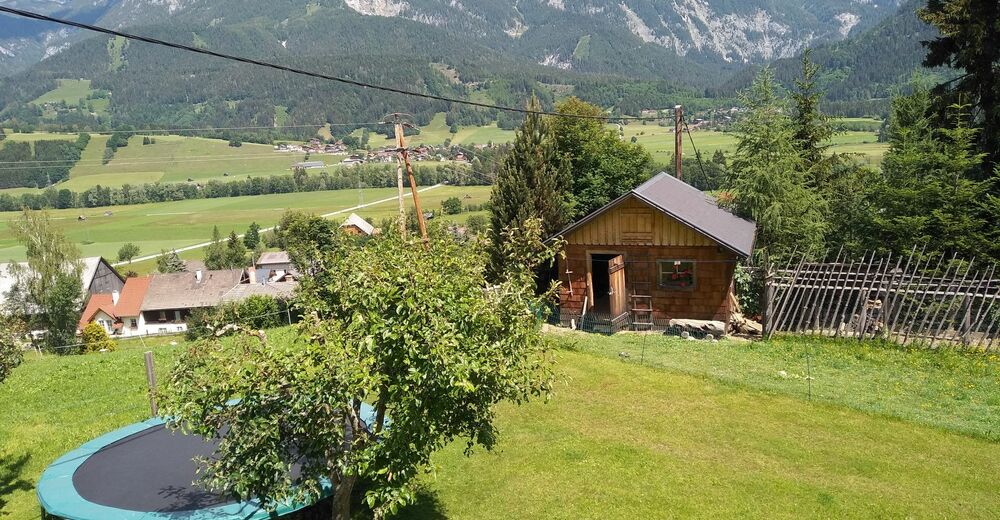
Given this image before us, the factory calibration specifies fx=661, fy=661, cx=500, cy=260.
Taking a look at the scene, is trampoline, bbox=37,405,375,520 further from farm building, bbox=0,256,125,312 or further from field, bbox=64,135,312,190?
field, bbox=64,135,312,190

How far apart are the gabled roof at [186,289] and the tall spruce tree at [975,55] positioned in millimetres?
65622

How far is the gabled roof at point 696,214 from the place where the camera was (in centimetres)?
2028

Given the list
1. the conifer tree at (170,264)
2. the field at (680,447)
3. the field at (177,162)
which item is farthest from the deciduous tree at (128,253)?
the field at (680,447)

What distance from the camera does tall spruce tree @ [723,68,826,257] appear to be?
23.7 metres

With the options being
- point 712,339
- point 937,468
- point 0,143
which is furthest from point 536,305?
point 0,143

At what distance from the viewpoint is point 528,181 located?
27000mm

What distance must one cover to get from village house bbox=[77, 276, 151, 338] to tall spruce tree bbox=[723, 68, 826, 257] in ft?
A: 217

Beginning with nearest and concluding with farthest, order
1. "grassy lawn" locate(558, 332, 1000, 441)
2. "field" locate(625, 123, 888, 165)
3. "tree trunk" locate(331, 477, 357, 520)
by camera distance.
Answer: "tree trunk" locate(331, 477, 357, 520)
"grassy lawn" locate(558, 332, 1000, 441)
"field" locate(625, 123, 888, 165)

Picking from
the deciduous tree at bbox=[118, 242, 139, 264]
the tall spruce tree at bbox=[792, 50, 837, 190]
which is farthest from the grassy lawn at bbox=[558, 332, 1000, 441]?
the deciduous tree at bbox=[118, 242, 139, 264]

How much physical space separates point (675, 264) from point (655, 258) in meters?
0.67

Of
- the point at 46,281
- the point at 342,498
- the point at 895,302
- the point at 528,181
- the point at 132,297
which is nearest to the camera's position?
the point at 342,498

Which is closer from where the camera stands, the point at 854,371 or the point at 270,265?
the point at 854,371

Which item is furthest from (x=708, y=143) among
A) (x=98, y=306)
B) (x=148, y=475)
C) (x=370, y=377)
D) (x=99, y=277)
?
(x=370, y=377)

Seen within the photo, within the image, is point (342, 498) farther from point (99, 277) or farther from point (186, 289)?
point (99, 277)
